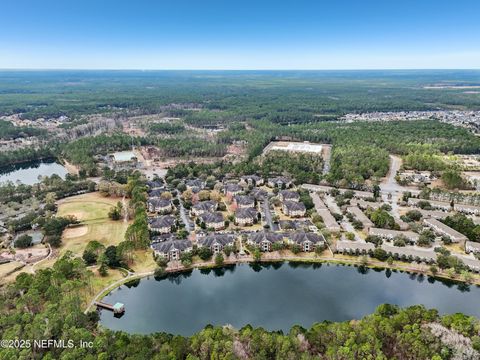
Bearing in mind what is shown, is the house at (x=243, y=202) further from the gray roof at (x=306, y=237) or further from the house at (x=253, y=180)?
the gray roof at (x=306, y=237)

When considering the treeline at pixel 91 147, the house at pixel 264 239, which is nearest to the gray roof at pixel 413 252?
the house at pixel 264 239

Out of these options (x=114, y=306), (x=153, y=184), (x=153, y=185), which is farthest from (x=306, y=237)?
(x=153, y=184)

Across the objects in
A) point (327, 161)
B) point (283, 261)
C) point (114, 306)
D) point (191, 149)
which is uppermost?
point (191, 149)

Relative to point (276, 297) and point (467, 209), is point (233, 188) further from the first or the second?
point (467, 209)

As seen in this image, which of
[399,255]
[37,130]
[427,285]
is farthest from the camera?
[37,130]

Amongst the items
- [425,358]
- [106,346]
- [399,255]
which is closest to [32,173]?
[106,346]

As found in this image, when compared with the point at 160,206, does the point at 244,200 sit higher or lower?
higher

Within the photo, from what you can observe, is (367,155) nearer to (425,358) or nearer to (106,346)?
(425,358)
